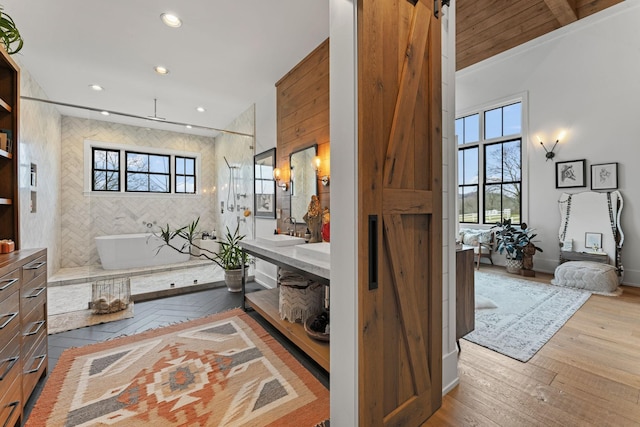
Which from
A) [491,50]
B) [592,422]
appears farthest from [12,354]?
[491,50]

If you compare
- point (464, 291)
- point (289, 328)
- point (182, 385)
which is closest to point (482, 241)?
point (464, 291)

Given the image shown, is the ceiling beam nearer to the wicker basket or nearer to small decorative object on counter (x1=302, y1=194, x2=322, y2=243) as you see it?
small decorative object on counter (x1=302, y1=194, x2=322, y2=243)

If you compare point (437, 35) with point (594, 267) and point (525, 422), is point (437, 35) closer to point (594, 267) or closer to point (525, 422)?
point (525, 422)

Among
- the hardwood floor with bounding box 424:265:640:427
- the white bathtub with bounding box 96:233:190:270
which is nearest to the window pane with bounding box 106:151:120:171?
the white bathtub with bounding box 96:233:190:270

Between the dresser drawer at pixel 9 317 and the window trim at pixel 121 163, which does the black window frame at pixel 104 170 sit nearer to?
the window trim at pixel 121 163

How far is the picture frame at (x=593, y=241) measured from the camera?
412 centimetres

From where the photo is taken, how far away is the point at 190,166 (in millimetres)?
4684

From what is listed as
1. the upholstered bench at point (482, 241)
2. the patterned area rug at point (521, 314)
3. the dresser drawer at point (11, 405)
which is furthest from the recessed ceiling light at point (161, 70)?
the upholstered bench at point (482, 241)

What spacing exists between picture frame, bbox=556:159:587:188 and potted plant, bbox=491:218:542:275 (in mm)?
899

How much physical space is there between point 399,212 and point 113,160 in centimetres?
496

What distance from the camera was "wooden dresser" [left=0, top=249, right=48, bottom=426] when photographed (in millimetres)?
1354

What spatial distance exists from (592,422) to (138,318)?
3875 mm

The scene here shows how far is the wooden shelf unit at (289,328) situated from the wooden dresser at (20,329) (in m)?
1.64

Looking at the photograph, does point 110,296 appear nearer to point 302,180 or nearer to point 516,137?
point 302,180
